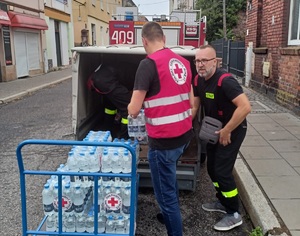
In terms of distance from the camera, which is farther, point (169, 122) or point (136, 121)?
point (136, 121)

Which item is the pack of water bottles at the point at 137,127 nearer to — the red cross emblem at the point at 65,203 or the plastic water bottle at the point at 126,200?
the plastic water bottle at the point at 126,200

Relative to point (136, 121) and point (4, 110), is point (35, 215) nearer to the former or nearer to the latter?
point (136, 121)

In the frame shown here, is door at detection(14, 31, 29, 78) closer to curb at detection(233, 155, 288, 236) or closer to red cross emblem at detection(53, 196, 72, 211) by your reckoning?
curb at detection(233, 155, 288, 236)

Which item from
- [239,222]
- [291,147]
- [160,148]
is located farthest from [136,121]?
[291,147]

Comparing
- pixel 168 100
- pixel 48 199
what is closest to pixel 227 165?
pixel 168 100

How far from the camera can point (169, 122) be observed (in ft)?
9.38

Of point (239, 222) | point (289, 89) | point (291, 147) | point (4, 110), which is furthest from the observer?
point (4, 110)

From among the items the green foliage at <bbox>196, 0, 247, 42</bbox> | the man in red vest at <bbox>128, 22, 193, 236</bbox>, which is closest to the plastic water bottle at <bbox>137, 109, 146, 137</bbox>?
the man in red vest at <bbox>128, 22, 193, 236</bbox>

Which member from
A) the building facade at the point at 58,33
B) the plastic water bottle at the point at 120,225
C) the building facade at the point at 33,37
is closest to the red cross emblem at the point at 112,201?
the plastic water bottle at the point at 120,225

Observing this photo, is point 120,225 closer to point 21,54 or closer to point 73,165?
point 73,165

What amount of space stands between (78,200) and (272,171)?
2825 millimetres

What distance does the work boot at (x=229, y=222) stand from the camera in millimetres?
3451

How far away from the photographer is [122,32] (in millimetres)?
10203

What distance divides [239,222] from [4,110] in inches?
328
